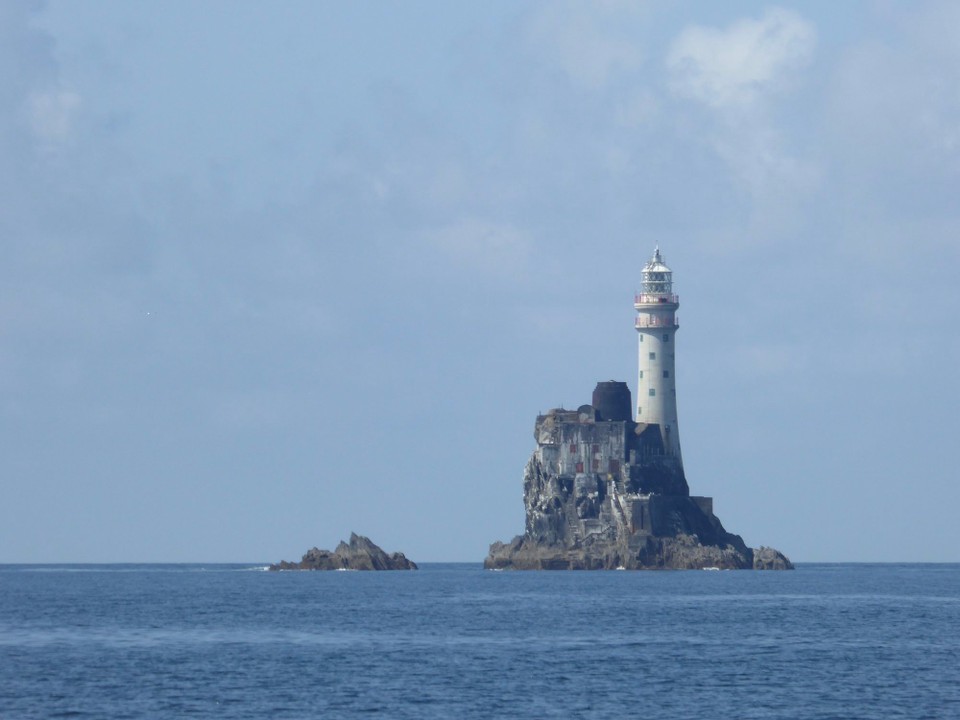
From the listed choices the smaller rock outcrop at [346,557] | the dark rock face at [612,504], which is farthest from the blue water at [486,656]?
the smaller rock outcrop at [346,557]

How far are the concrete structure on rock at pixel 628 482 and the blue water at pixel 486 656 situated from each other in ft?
112

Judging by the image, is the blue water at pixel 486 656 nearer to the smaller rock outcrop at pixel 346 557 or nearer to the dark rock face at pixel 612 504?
the dark rock face at pixel 612 504

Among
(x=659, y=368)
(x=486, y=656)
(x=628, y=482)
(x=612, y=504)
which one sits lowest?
(x=486, y=656)

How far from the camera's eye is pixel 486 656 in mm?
77250

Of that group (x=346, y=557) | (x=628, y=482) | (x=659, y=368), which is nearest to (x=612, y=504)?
(x=628, y=482)

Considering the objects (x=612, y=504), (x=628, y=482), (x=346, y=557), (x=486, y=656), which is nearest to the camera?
(x=486, y=656)

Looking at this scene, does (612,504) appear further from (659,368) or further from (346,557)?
(346,557)

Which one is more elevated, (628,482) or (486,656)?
(628,482)

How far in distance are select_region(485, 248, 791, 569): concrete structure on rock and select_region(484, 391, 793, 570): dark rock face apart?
0.30 ft

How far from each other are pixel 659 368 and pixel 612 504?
13.4 meters

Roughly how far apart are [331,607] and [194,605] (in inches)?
400

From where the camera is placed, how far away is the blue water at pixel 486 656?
6075 cm

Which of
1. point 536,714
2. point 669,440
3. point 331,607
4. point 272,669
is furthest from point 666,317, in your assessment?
point 536,714

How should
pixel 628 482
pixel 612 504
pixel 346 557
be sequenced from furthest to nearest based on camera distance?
pixel 346 557, pixel 612 504, pixel 628 482
